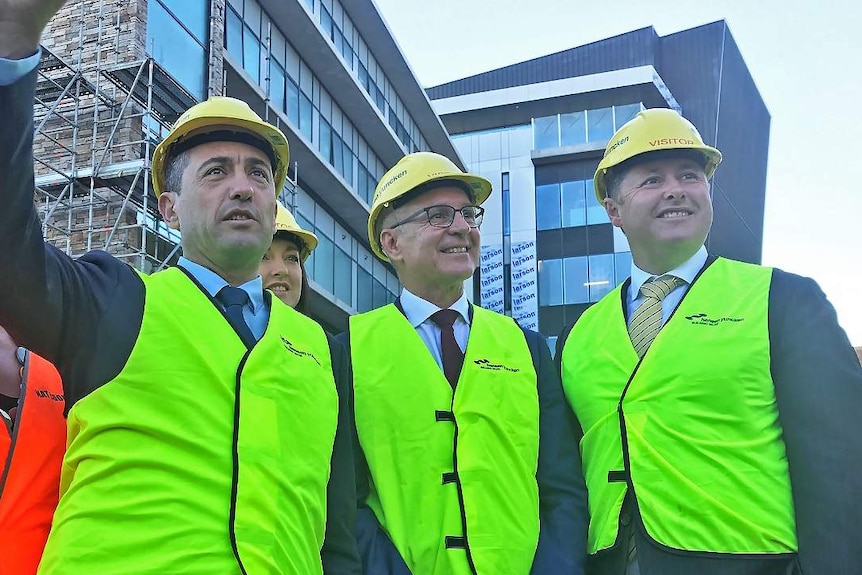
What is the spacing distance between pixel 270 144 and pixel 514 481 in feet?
5.21

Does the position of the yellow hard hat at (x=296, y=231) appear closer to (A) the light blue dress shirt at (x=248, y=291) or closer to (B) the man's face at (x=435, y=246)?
(B) the man's face at (x=435, y=246)

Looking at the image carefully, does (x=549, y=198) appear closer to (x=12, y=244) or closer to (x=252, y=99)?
(x=252, y=99)

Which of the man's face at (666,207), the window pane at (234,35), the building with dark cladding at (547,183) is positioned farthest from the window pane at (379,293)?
the man's face at (666,207)

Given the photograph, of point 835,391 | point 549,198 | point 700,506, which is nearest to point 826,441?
point 835,391

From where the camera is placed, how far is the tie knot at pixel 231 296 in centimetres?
299

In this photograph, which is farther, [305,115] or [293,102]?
[305,115]

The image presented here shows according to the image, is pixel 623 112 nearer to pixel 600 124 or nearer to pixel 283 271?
pixel 600 124

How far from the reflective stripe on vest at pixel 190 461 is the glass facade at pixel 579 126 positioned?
38.3 metres

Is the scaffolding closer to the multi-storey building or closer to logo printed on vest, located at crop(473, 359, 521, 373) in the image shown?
the multi-storey building

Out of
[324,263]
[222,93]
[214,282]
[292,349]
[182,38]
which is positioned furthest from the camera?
[324,263]

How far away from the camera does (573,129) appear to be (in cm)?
4100

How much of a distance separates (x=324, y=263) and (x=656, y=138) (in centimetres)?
2109

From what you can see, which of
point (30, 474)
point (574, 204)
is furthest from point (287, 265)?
point (574, 204)

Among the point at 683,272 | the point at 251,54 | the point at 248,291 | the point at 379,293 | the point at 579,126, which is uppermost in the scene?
the point at 579,126
